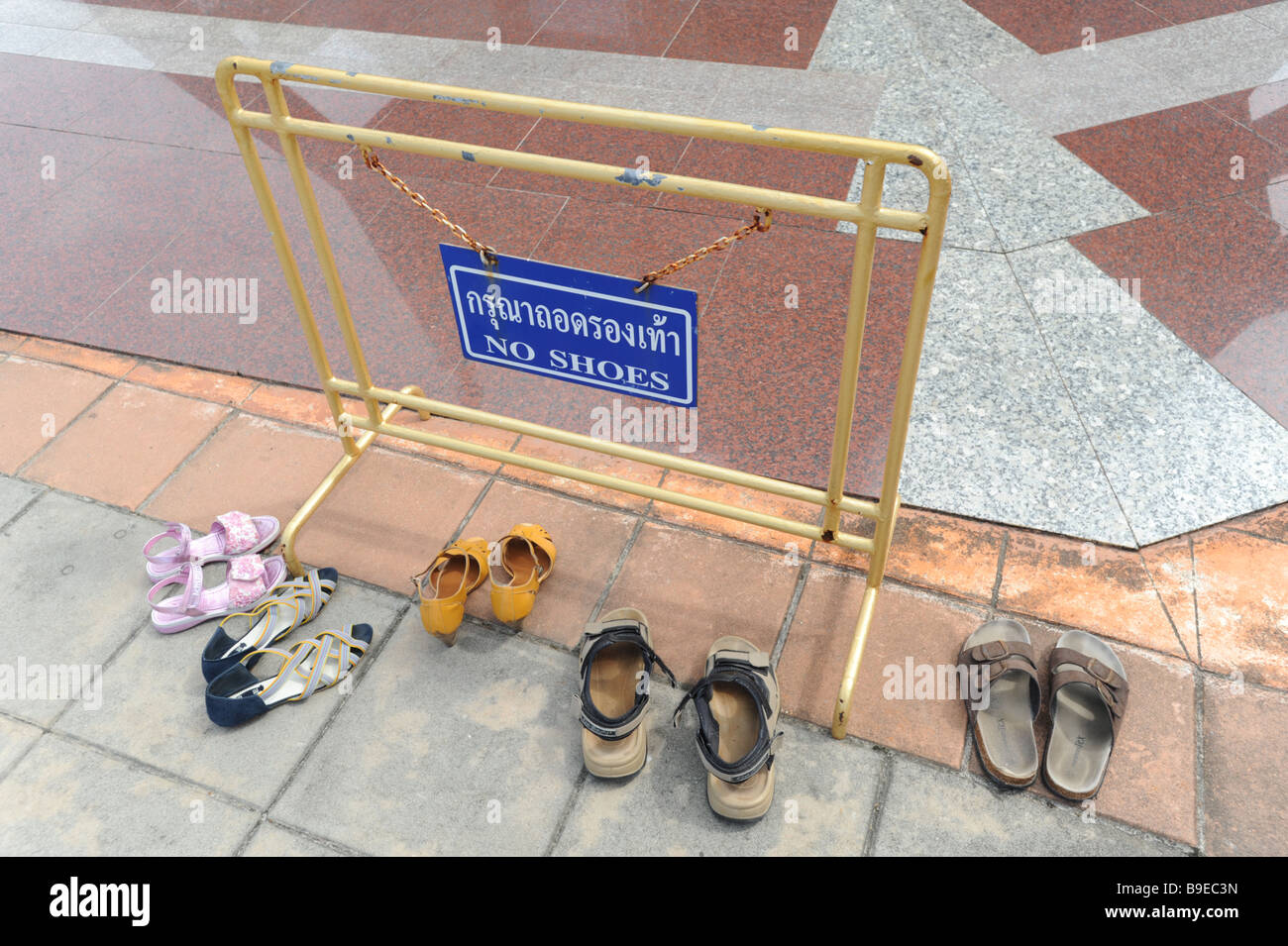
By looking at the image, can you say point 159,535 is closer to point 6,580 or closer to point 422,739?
point 6,580

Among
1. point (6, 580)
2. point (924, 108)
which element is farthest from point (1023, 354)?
point (6, 580)

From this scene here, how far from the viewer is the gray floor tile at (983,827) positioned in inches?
101

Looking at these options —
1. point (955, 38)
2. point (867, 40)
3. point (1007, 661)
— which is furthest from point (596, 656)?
point (955, 38)

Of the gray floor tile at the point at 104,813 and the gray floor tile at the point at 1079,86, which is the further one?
the gray floor tile at the point at 1079,86

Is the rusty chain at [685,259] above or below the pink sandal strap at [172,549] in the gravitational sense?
above

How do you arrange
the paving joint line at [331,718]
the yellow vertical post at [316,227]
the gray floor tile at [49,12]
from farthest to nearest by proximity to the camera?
the gray floor tile at [49,12] → the paving joint line at [331,718] → the yellow vertical post at [316,227]

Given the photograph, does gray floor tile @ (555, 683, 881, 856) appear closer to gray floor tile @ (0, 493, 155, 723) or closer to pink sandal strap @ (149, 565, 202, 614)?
pink sandal strap @ (149, 565, 202, 614)

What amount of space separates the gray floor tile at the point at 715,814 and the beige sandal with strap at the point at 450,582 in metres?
0.68

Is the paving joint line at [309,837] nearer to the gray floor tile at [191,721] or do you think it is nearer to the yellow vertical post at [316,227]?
the gray floor tile at [191,721]

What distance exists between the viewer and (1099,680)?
274 centimetres

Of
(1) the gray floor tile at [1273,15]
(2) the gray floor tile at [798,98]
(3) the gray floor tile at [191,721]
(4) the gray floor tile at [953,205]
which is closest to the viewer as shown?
(3) the gray floor tile at [191,721]

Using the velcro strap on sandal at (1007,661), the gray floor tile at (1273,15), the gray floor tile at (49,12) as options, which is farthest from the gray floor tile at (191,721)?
the gray floor tile at (1273,15)

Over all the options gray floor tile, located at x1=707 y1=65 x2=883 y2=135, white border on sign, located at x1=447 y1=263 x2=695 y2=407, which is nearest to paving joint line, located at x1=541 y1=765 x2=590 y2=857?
white border on sign, located at x1=447 y1=263 x2=695 y2=407

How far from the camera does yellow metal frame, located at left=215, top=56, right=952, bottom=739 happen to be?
2109 mm
